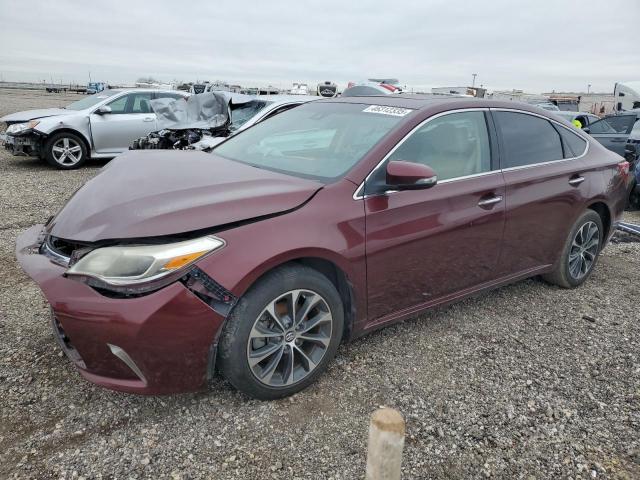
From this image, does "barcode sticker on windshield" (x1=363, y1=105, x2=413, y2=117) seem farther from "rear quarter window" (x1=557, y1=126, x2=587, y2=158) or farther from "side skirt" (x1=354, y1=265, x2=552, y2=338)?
"rear quarter window" (x1=557, y1=126, x2=587, y2=158)

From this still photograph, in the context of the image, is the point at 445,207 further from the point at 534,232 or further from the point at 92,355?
the point at 92,355

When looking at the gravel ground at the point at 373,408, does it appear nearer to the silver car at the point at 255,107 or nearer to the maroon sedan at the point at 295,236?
the maroon sedan at the point at 295,236

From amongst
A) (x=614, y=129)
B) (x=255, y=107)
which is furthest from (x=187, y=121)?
(x=614, y=129)

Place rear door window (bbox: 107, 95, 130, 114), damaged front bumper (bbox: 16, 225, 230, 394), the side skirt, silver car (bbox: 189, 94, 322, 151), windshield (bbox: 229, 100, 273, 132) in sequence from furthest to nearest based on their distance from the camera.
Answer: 1. rear door window (bbox: 107, 95, 130, 114)
2. windshield (bbox: 229, 100, 273, 132)
3. silver car (bbox: 189, 94, 322, 151)
4. the side skirt
5. damaged front bumper (bbox: 16, 225, 230, 394)

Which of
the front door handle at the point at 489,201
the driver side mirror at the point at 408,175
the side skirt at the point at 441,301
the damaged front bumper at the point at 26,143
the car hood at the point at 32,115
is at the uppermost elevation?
the car hood at the point at 32,115

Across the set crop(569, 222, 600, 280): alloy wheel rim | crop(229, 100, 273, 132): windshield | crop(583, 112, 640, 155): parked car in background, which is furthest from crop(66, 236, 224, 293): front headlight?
crop(583, 112, 640, 155): parked car in background

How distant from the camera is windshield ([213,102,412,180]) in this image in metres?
2.93

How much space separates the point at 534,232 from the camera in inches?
143

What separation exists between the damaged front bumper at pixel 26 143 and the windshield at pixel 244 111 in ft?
12.1

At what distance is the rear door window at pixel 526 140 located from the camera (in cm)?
349

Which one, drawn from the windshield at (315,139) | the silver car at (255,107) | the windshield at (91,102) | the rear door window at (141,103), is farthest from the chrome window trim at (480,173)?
the windshield at (91,102)

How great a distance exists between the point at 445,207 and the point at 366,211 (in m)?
0.63

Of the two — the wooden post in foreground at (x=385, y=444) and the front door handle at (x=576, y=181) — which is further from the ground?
the front door handle at (x=576, y=181)

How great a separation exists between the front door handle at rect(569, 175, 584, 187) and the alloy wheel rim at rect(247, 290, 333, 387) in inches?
96.4
